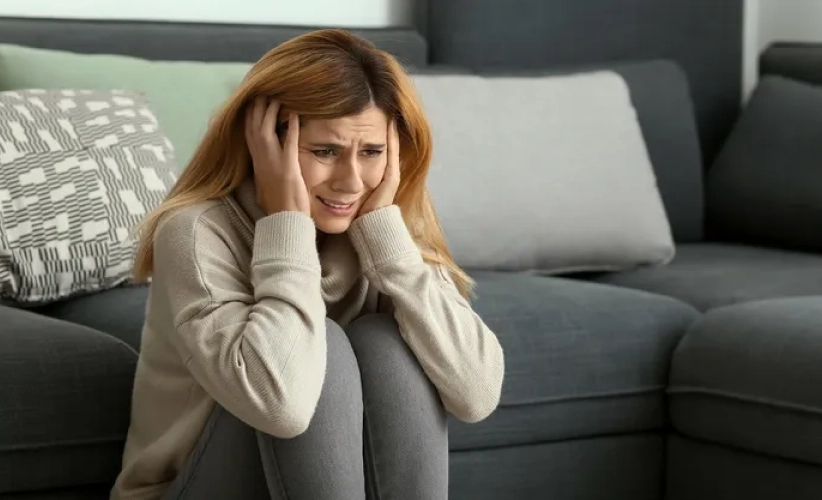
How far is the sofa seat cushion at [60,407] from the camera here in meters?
1.89

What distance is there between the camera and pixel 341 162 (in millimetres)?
1789

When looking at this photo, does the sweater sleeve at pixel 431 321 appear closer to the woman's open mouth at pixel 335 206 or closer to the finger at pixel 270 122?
the woman's open mouth at pixel 335 206

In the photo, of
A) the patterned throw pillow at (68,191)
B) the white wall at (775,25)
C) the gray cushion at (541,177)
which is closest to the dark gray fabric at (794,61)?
the white wall at (775,25)

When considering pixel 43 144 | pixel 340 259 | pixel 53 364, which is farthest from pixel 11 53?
pixel 340 259

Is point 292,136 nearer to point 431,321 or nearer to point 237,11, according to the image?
point 431,321

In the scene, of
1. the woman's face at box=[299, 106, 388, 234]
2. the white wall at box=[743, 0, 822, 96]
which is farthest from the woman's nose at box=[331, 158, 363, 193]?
the white wall at box=[743, 0, 822, 96]

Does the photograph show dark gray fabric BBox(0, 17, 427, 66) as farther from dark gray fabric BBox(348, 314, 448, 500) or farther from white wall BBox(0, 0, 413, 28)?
dark gray fabric BBox(348, 314, 448, 500)

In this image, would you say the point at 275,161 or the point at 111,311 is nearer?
the point at 275,161

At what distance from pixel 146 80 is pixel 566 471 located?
978 millimetres

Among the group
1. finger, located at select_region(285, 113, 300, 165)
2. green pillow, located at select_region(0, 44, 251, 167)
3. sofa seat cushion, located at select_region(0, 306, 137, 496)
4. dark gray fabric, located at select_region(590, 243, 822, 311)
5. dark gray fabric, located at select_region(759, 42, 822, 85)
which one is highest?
finger, located at select_region(285, 113, 300, 165)

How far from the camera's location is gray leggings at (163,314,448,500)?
1624 mm

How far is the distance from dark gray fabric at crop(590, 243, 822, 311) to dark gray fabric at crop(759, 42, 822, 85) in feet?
1.94

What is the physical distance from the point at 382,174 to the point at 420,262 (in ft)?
0.39

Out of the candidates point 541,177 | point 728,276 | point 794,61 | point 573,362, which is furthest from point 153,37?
point 794,61
